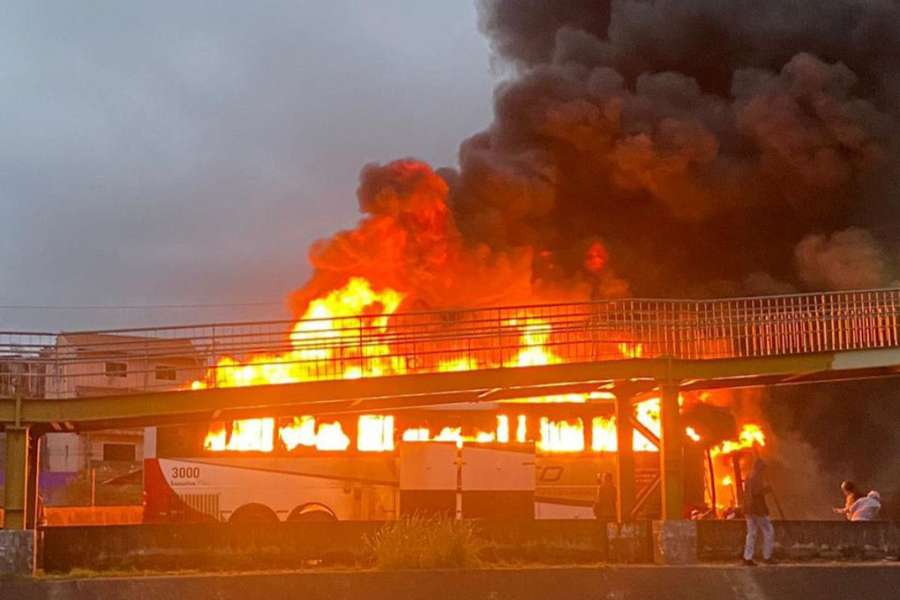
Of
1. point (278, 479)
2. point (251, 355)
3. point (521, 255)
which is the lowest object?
point (278, 479)

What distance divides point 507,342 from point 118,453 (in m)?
36.5

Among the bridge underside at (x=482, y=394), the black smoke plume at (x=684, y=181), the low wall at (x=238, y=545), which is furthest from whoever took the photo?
the black smoke plume at (x=684, y=181)

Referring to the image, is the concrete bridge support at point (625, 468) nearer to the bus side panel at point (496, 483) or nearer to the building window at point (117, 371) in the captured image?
the bus side panel at point (496, 483)

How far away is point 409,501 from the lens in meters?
20.4

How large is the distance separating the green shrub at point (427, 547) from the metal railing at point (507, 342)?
4072 millimetres

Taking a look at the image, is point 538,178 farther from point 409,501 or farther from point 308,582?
point 308,582

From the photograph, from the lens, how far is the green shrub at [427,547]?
1434 centimetres

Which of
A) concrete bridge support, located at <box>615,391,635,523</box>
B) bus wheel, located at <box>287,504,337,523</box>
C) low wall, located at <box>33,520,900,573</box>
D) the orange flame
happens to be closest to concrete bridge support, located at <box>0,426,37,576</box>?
low wall, located at <box>33,520,900,573</box>

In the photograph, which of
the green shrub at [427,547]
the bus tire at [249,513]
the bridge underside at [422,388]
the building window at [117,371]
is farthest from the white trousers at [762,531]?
the building window at [117,371]

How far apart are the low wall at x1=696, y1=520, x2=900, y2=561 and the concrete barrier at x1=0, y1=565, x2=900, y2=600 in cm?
200

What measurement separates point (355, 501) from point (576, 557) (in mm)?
5873

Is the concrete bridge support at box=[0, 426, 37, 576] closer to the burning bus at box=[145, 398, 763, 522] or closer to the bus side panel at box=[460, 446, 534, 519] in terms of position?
the burning bus at box=[145, 398, 763, 522]

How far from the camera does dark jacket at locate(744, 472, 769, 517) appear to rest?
15750 mm

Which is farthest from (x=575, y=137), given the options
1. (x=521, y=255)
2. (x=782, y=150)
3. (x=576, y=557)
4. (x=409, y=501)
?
(x=576, y=557)
